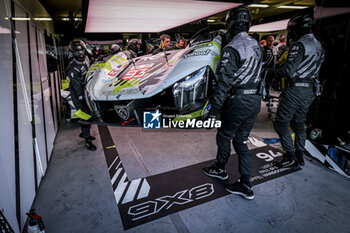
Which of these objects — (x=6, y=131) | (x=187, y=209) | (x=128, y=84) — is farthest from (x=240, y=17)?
(x=6, y=131)

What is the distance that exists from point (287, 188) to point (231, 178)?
643 mm

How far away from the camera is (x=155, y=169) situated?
2.76m

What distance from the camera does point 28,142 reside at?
6.82 feet

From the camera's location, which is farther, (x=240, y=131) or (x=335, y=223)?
(x=240, y=131)

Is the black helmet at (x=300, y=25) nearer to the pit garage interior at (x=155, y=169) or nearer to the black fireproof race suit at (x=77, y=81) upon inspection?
the pit garage interior at (x=155, y=169)

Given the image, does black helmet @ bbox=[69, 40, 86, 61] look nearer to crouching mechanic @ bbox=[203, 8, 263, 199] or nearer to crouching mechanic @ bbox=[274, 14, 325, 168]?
crouching mechanic @ bbox=[203, 8, 263, 199]

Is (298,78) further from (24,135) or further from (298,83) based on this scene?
(24,135)

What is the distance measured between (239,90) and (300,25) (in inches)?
54.4

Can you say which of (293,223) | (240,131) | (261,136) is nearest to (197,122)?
(240,131)

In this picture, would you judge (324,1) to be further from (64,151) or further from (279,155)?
(64,151)

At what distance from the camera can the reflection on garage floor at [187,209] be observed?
5.91ft

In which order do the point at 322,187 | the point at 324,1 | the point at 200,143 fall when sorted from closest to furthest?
the point at 322,187 → the point at 324,1 → the point at 200,143

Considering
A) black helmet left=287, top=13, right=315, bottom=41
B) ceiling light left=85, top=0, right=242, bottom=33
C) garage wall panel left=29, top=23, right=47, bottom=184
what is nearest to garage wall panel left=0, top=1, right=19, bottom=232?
garage wall panel left=29, top=23, right=47, bottom=184

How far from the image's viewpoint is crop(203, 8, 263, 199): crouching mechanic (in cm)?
194
